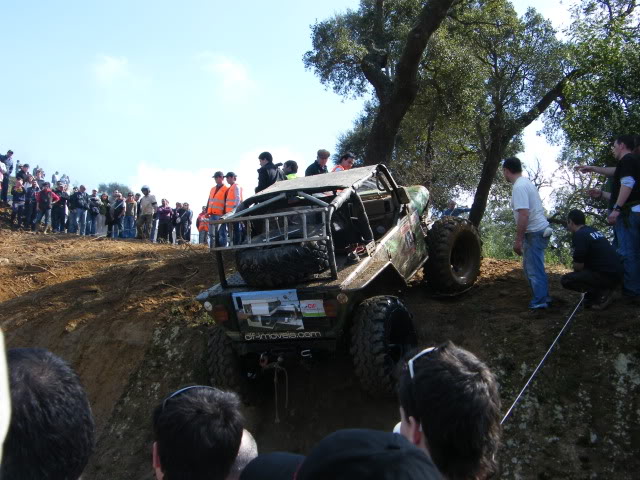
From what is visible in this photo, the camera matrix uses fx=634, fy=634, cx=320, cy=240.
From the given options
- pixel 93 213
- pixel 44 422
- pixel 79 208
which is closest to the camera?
pixel 44 422

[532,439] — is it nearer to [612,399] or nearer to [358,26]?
[612,399]

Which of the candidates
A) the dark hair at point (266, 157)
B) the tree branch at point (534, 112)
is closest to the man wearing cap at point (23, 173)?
the dark hair at point (266, 157)

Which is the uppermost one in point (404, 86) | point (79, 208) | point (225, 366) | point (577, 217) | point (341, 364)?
point (404, 86)

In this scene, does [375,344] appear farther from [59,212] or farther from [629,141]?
[59,212]

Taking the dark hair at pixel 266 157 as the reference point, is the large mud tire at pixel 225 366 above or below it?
below

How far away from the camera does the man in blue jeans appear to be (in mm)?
7574

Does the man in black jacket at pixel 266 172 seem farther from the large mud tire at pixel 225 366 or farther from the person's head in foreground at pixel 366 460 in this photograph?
the person's head in foreground at pixel 366 460

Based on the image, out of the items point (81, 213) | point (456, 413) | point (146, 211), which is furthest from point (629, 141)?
point (81, 213)

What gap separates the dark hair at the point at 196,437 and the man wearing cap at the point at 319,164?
8.31 meters

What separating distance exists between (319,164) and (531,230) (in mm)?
4155

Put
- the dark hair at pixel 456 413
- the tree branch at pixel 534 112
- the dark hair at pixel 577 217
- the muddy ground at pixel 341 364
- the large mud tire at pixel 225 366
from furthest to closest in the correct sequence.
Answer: the tree branch at pixel 534 112, the dark hair at pixel 577 217, the large mud tire at pixel 225 366, the muddy ground at pixel 341 364, the dark hair at pixel 456 413

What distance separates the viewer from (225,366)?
6.72 m

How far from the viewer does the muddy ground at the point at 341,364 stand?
6.04 metres

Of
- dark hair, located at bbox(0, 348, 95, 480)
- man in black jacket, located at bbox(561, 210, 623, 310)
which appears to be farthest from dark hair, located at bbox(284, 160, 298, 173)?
dark hair, located at bbox(0, 348, 95, 480)
